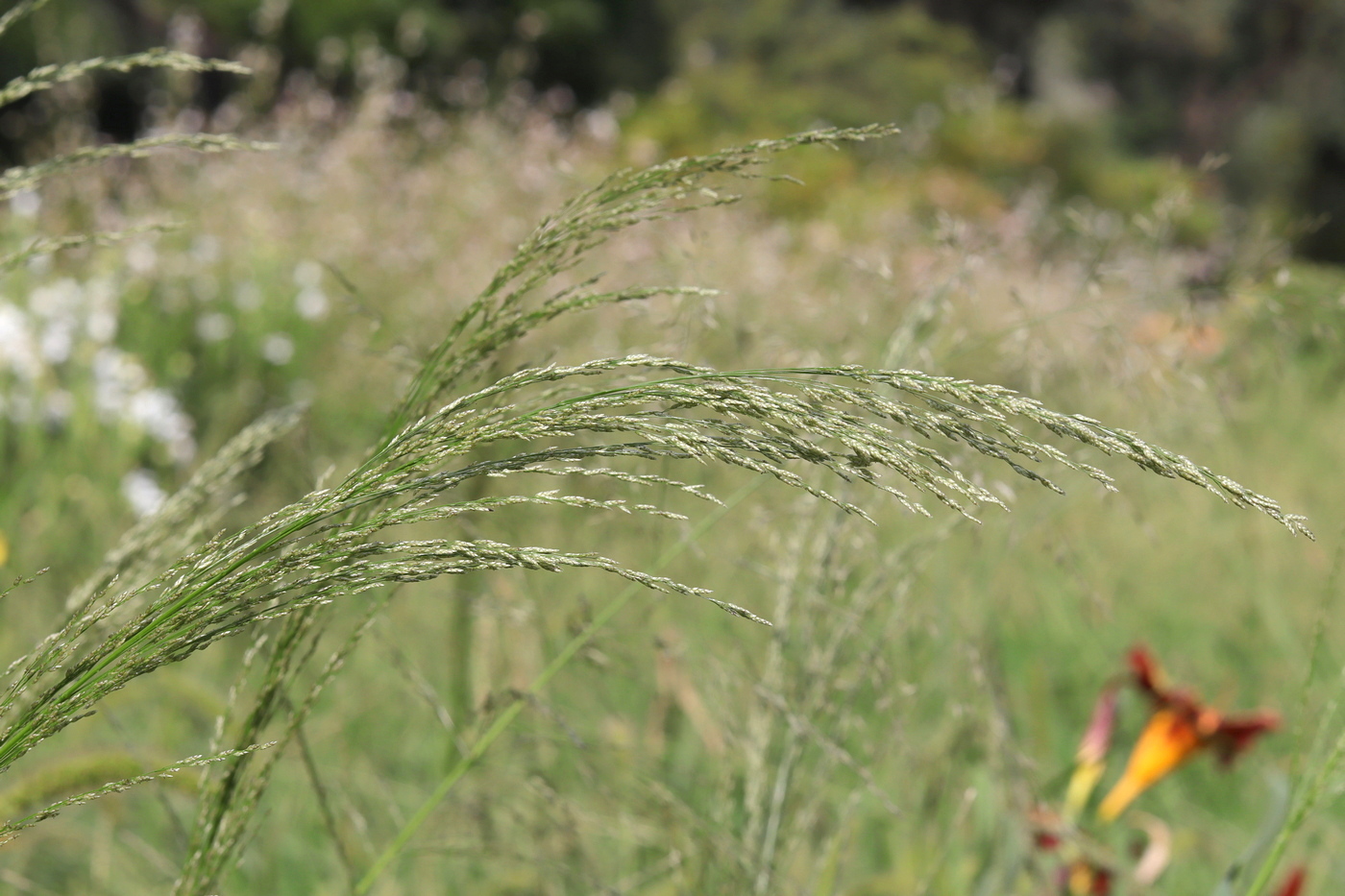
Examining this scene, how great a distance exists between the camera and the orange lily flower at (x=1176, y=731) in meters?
1.37

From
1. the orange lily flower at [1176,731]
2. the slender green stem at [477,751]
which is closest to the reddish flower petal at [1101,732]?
the orange lily flower at [1176,731]

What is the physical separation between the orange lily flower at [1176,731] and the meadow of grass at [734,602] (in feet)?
0.31

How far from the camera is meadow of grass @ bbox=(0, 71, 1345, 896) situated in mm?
1013

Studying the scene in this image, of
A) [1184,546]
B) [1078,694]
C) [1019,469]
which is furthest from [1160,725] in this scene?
[1184,546]

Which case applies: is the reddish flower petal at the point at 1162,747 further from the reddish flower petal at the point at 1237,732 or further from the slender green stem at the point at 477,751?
the slender green stem at the point at 477,751

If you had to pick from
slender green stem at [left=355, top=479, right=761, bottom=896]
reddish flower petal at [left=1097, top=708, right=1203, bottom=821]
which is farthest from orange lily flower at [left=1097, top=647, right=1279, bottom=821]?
slender green stem at [left=355, top=479, right=761, bottom=896]

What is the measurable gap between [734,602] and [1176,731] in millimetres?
698

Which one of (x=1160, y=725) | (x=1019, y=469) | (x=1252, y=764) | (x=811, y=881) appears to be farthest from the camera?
(x=1252, y=764)

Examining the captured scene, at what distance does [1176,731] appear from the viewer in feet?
4.57

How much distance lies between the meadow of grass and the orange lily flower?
0.31 ft

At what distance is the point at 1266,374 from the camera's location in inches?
210

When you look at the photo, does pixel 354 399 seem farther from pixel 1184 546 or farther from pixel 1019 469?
pixel 1019 469

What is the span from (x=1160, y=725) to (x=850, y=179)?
10439mm

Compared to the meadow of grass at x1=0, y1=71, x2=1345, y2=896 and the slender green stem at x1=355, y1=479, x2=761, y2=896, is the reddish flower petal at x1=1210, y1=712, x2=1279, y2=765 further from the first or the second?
the slender green stem at x1=355, y1=479, x2=761, y2=896
